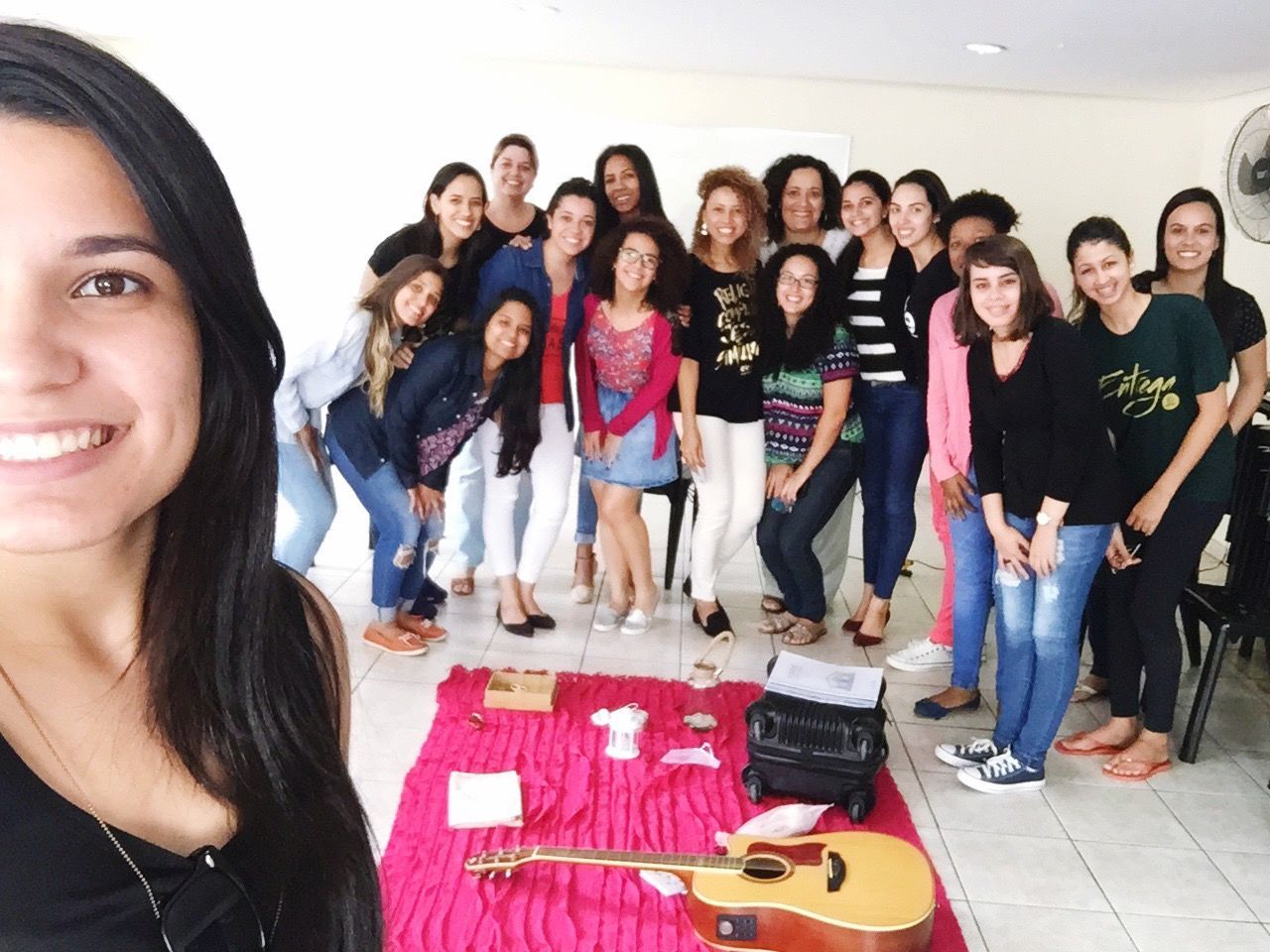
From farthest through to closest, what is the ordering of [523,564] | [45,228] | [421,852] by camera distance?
[523,564]
[421,852]
[45,228]

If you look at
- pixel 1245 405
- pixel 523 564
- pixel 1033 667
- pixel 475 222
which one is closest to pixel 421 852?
pixel 523 564

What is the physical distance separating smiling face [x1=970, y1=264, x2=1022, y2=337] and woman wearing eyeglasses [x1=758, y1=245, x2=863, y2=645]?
34.6 inches

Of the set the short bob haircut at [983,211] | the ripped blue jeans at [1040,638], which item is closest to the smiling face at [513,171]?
the short bob haircut at [983,211]

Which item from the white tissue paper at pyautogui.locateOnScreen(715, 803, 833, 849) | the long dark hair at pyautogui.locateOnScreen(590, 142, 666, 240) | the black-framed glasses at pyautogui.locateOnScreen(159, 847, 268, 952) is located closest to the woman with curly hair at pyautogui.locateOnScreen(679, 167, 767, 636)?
the long dark hair at pyautogui.locateOnScreen(590, 142, 666, 240)

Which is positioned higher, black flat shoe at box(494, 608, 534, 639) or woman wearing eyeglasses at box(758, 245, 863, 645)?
woman wearing eyeglasses at box(758, 245, 863, 645)

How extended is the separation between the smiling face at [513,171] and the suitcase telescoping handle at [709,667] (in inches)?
70.7

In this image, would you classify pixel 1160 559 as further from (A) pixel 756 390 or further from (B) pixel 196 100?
(B) pixel 196 100

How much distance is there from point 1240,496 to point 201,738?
3.36 m

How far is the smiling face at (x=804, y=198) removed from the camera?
3.76m

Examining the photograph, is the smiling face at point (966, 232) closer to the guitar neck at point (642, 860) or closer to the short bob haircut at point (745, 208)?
the short bob haircut at point (745, 208)

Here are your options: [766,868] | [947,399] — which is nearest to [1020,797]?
[766,868]

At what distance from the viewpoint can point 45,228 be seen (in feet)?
2.17

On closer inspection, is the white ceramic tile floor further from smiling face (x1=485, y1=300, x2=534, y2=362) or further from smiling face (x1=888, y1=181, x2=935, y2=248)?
smiling face (x1=888, y1=181, x2=935, y2=248)

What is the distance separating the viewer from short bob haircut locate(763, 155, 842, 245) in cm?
381
